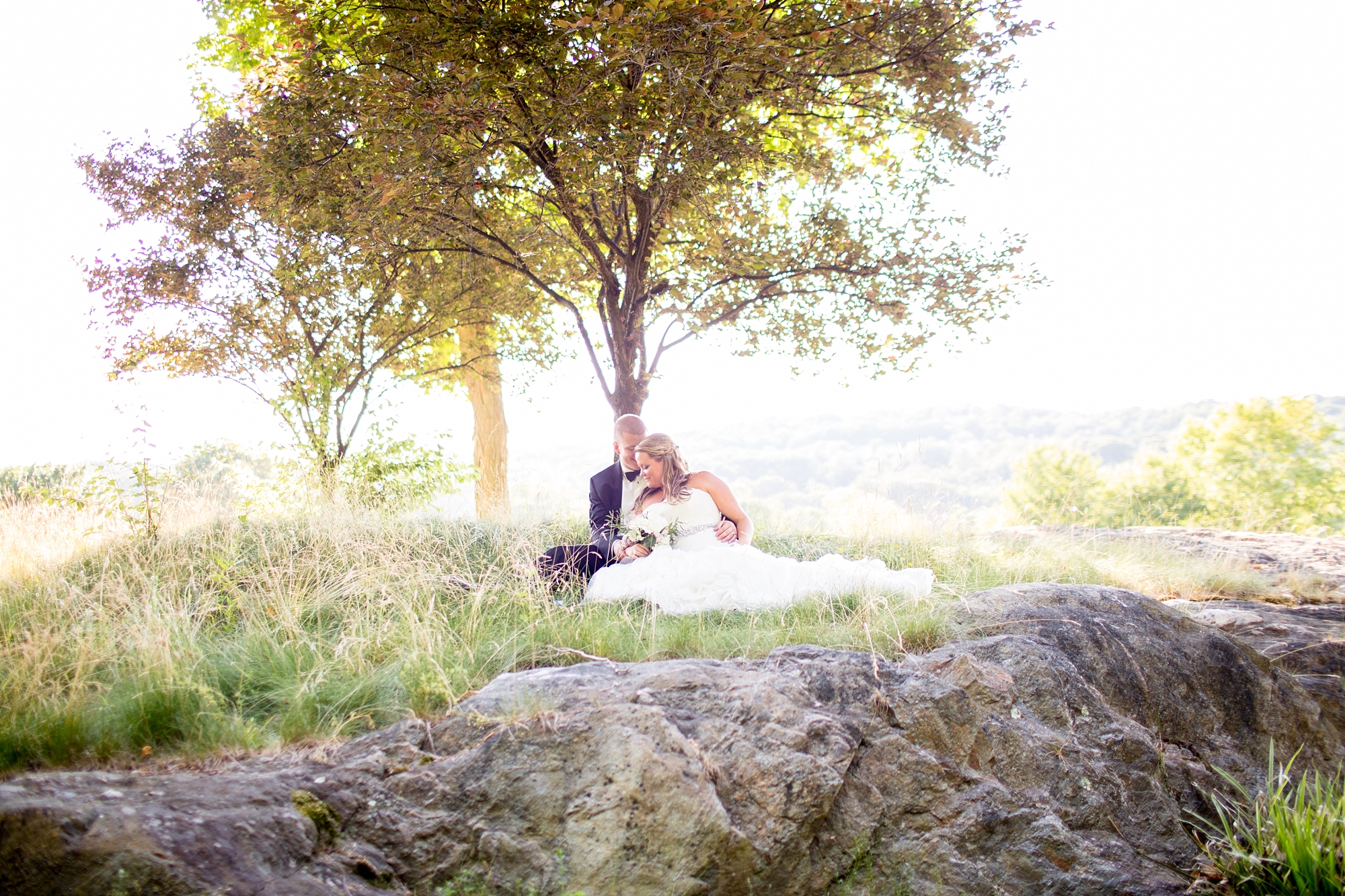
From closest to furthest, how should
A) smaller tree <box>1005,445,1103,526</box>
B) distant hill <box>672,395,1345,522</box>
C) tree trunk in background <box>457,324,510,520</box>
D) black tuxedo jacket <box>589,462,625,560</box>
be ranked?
black tuxedo jacket <box>589,462,625,560</box>
tree trunk in background <box>457,324,510,520</box>
smaller tree <box>1005,445,1103,526</box>
distant hill <box>672,395,1345,522</box>

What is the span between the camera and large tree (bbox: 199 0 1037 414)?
6.33 meters

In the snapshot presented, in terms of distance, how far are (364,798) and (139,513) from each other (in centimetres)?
640

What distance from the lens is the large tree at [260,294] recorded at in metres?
10.0

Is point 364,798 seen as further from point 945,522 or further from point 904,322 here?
point 904,322

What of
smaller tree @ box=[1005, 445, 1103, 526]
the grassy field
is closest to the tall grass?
the grassy field

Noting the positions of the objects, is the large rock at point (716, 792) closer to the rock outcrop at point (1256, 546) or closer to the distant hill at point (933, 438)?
the rock outcrop at point (1256, 546)

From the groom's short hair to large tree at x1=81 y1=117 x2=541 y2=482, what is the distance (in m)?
4.20

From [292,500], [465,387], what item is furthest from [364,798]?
[465,387]

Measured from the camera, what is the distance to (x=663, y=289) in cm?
984

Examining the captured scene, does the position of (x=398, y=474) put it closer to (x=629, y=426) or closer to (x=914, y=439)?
(x=629, y=426)

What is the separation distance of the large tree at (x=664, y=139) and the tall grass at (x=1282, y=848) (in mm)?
5825

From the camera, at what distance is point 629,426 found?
7.41 m

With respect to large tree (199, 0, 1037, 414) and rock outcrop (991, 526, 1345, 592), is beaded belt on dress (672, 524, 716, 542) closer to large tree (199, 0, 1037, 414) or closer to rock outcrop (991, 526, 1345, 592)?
large tree (199, 0, 1037, 414)

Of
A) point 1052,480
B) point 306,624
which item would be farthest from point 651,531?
point 1052,480
